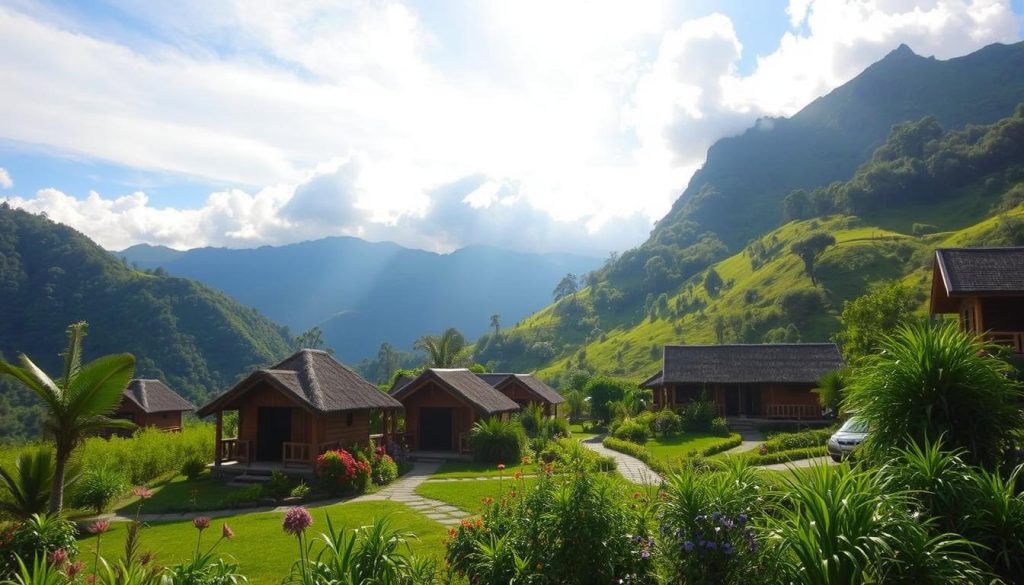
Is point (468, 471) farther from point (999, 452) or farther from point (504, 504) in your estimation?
point (999, 452)

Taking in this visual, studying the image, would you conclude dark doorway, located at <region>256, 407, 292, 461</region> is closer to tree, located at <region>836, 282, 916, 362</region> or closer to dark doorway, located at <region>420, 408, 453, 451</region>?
dark doorway, located at <region>420, 408, 453, 451</region>

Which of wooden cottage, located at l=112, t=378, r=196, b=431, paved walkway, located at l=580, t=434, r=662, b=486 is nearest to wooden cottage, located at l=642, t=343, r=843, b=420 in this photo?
paved walkway, located at l=580, t=434, r=662, b=486

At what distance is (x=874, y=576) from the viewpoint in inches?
195

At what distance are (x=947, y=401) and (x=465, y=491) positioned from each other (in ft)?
44.4

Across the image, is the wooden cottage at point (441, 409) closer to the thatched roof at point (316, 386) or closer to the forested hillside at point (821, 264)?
the thatched roof at point (316, 386)

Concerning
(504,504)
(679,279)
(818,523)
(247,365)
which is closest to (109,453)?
(504,504)

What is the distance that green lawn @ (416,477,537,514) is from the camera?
16.7m

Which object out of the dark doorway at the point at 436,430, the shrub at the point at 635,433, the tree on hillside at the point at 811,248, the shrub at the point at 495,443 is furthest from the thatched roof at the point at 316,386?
the tree on hillside at the point at 811,248

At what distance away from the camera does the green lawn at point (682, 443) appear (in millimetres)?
27750

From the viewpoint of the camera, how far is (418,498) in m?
18.3

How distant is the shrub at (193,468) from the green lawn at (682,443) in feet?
55.0

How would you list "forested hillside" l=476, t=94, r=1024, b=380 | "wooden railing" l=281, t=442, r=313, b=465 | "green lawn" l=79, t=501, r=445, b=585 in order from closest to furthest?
"green lawn" l=79, t=501, r=445, b=585, "wooden railing" l=281, t=442, r=313, b=465, "forested hillside" l=476, t=94, r=1024, b=380

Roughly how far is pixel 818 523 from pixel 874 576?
1.64ft

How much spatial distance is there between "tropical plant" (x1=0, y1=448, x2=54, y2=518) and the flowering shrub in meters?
7.34
